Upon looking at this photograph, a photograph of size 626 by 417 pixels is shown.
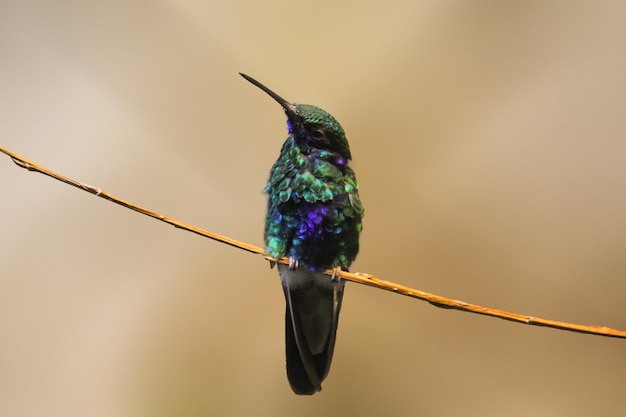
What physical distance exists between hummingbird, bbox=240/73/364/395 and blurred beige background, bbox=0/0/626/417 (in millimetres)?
504

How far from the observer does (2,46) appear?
6.29 feet

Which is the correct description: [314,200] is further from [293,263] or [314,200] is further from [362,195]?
[362,195]

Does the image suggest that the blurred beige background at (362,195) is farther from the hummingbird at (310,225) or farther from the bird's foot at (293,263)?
the bird's foot at (293,263)

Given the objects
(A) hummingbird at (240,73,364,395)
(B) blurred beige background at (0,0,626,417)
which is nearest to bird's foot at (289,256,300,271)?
(A) hummingbird at (240,73,364,395)

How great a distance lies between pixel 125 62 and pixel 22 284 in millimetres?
949

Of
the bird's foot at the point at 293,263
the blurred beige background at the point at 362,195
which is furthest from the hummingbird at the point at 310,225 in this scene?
the blurred beige background at the point at 362,195

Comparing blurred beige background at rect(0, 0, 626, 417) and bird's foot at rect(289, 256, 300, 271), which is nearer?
bird's foot at rect(289, 256, 300, 271)

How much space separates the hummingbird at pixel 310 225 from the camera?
52.9 inches

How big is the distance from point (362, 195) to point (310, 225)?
77 cm

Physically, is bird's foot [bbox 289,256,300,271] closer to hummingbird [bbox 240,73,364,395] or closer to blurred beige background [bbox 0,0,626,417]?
hummingbird [bbox 240,73,364,395]

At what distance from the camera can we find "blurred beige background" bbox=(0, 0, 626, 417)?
6.28 ft

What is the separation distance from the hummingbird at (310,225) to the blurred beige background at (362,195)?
1.65ft

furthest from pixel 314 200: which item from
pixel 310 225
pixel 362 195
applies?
pixel 362 195

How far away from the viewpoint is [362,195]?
2.07 meters
